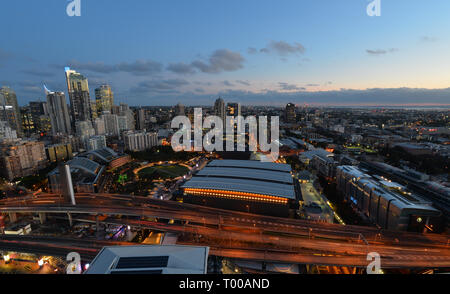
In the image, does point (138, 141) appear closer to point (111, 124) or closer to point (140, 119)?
point (111, 124)

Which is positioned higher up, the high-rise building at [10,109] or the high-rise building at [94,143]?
the high-rise building at [10,109]

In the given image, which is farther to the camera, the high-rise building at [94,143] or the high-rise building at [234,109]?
the high-rise building at [234,109]

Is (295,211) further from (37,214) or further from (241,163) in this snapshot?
(37,214)

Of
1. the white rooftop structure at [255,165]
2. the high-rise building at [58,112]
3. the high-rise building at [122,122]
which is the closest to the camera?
the white rooftop structure at [255,165]

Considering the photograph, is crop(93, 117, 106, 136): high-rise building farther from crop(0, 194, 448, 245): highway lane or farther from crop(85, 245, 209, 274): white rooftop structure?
crop(85, 245, 209, 274): white rooftop structure

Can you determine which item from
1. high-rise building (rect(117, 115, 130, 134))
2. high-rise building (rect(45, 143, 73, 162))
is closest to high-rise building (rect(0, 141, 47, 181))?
high-rise building (rect(45, 143, 73, 162))

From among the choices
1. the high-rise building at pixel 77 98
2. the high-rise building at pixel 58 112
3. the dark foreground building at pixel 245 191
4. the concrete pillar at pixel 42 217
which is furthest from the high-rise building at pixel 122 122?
the dark foreground building at pixel 245 191

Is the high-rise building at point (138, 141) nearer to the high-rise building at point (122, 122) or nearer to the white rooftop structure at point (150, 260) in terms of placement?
the high-rise building at point (122, 122)
